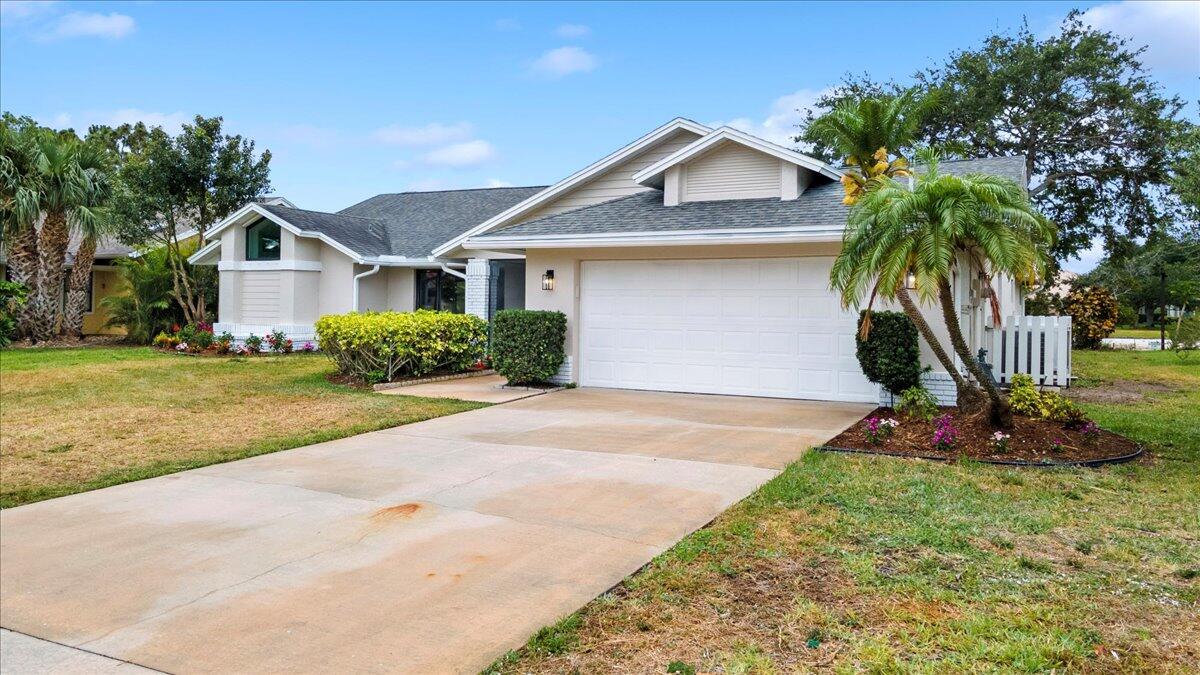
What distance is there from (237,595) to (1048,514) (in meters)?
5.36

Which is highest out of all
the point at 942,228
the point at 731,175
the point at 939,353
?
the point at 731,175

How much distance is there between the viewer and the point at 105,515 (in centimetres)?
584

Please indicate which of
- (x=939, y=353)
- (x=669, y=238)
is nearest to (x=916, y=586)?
(x=939, y=353)

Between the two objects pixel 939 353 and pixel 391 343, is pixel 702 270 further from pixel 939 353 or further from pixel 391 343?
pixel 391 343

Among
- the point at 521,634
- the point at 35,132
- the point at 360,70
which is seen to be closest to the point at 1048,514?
the point at 521,634

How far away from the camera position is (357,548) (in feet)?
16.6

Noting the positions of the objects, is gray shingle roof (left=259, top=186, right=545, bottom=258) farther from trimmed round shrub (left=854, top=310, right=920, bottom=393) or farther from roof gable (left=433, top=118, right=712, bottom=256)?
trimmed round shrub (left=854, top=310, right=920, bottom=393)

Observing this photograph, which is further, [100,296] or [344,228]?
[100,296]

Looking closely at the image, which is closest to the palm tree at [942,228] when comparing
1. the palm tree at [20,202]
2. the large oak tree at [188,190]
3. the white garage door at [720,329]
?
the white garage door at [720,329]

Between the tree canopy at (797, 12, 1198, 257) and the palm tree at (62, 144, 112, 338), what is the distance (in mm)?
21730

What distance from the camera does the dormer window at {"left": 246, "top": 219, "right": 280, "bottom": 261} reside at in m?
20.4

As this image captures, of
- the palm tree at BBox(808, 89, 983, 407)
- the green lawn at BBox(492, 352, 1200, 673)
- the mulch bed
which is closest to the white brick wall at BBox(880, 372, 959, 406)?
the palm tree at BBox(808, 89, 983, 407)

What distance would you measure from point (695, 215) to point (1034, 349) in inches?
218

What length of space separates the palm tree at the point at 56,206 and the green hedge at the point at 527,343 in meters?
14.4
